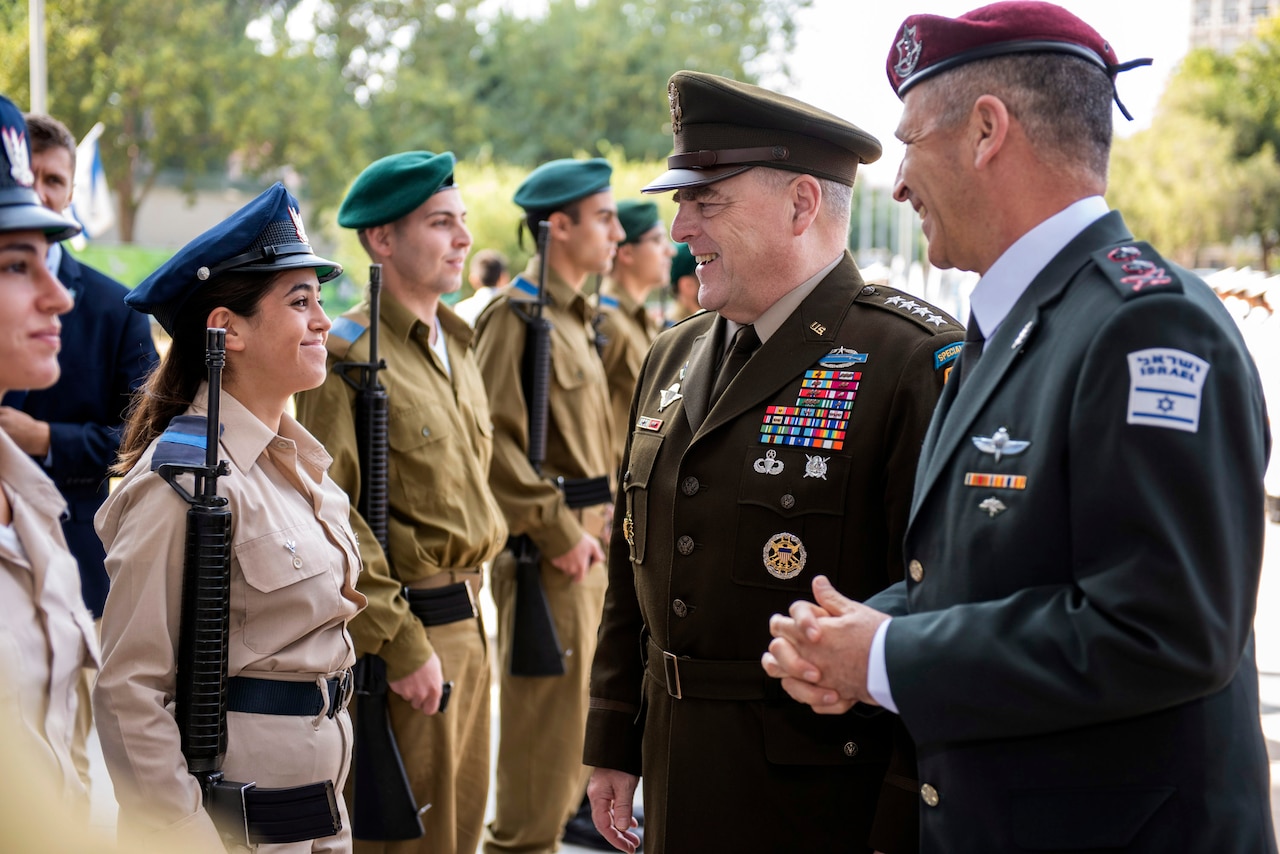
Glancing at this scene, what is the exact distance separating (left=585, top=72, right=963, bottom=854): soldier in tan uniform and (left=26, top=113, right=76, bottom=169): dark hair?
2.54m

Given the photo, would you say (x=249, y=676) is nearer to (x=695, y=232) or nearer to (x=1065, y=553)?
(x=695, y=232)

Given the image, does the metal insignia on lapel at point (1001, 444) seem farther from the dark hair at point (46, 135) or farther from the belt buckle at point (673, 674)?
the dark hair at point (46, 135)

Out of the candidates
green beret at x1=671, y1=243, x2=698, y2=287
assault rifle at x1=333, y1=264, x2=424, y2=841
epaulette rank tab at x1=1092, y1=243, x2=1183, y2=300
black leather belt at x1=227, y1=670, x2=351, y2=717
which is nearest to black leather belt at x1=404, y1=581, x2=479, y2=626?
assault rifle at x1=333, y1=264, x2=424, y2=841

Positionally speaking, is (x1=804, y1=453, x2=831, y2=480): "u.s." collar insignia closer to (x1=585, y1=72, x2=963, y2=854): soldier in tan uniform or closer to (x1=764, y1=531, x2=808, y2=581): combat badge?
(x1=585, y1=72, x2=963, y2=854): soldier in tan uniform

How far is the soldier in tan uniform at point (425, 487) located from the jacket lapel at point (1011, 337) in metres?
1.88

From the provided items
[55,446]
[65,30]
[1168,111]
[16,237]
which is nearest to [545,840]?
[55,446]

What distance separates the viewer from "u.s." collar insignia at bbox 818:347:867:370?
251 centimetres

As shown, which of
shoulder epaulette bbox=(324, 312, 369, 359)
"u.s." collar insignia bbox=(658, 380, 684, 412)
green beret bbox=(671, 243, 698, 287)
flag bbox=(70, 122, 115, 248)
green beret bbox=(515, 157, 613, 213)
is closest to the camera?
"u.s." collar insignia bbox=(658, 380, 684, 412)

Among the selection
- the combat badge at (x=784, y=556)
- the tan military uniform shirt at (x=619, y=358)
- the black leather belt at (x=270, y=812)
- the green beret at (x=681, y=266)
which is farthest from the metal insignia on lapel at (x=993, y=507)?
the green beret at (x=681, y=266)

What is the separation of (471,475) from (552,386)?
1.26m

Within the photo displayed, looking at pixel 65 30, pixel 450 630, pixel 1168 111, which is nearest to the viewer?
pixel 450 630

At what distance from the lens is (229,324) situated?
8.56ft

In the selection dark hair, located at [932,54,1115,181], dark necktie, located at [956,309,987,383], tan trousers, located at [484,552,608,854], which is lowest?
tan trousers, located at [484,552,608,854]

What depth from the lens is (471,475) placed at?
150 inches
